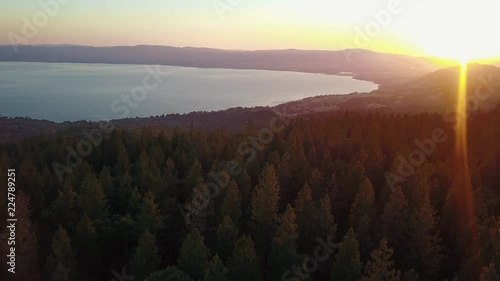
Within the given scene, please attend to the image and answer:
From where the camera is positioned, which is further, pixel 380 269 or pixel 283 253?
pixel 283 253

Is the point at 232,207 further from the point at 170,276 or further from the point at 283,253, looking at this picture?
the point at 170,276

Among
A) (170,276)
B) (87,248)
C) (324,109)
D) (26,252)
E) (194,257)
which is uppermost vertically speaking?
(324,109)

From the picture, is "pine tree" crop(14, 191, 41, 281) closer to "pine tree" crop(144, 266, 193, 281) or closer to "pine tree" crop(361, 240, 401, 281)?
"pine tree" crop(144, 266, 193, 281)

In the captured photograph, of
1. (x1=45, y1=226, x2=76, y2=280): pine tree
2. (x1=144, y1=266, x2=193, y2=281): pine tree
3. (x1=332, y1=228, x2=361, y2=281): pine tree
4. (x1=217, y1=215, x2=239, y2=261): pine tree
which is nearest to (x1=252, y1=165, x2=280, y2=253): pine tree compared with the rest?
(x1=217, y1=215, x2=239, y2=261): pine tree

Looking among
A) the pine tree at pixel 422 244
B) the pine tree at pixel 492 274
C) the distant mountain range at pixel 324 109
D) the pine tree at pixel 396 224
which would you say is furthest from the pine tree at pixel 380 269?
the distant mountain range at pixel 324 109

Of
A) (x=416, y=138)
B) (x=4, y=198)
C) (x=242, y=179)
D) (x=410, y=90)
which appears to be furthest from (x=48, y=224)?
(x=410, y=90)

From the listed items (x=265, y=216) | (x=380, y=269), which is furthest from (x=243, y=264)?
(x=380, y=269)

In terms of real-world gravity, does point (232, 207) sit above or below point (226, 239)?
above
